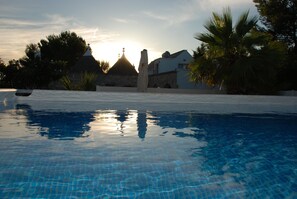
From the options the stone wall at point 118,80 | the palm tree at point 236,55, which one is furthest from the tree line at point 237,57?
the stone wall at point 118,80

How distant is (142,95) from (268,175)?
415 inches

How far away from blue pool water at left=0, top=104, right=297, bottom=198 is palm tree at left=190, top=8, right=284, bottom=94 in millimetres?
7842

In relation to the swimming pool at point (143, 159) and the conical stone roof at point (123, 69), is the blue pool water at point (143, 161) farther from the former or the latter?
the conical stone roof at point (123, 69)

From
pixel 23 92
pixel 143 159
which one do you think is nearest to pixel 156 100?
pixel 23 92

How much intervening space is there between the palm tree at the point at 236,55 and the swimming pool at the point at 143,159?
7179 mm

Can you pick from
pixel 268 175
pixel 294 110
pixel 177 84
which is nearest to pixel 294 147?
pixel 268 175

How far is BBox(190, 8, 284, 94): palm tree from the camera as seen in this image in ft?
50.5

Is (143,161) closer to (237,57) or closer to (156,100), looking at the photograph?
(156,100)

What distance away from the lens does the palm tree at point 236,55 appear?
15391 millimetres

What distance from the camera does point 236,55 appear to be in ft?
53.1

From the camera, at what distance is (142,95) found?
14.5 metres

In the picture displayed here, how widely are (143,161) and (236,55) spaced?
1288cm

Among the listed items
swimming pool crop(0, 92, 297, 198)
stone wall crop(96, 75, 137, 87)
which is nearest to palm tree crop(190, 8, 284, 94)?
swimming pool crop(0, 92, 297, 198)

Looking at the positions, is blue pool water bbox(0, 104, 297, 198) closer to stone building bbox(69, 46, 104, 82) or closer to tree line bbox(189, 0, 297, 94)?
tree line bbox(189, 0, 297, 94)
